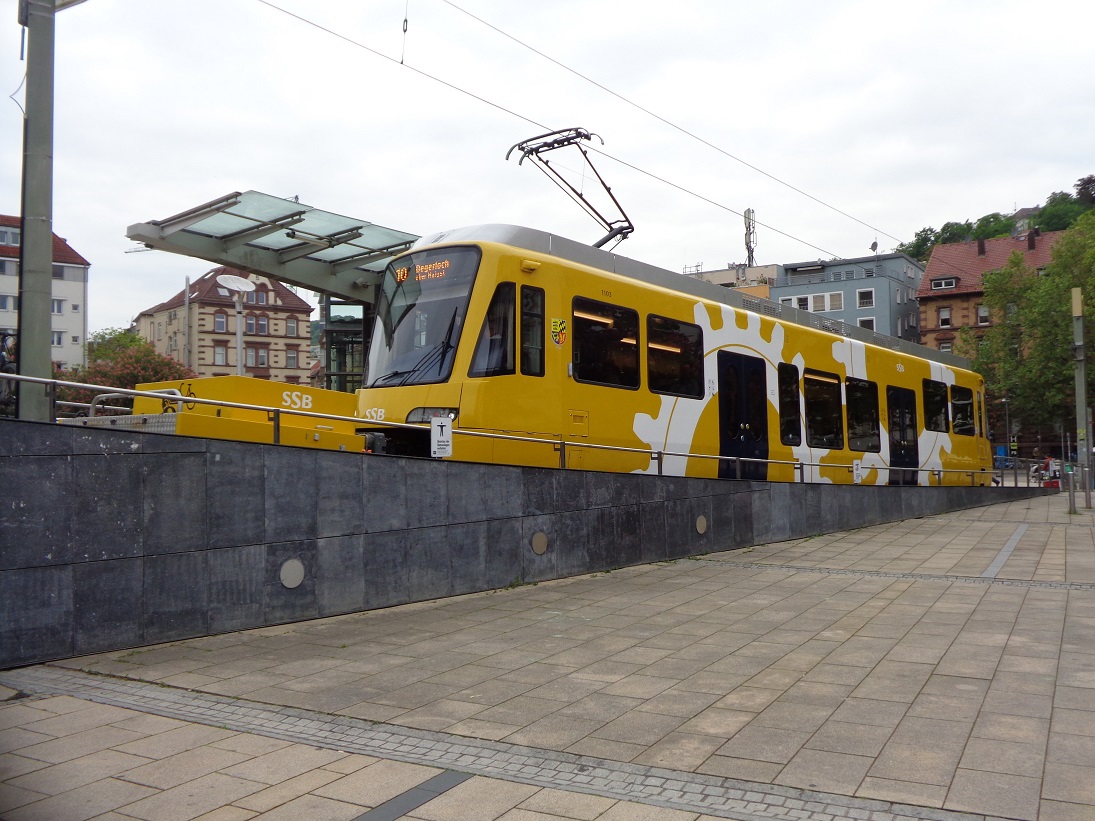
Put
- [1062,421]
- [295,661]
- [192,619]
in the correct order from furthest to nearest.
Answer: [1062,421]
[192,619]
[295,661]

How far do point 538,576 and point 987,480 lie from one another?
1852 centimetres

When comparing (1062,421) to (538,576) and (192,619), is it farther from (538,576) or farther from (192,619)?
(192,619)

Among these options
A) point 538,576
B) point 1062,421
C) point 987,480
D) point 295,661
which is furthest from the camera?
point 1062,421

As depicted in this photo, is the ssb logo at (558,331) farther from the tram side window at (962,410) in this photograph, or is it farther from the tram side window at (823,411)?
the tram side window at (962,410)

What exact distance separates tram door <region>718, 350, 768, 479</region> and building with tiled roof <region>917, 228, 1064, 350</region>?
6375 cm

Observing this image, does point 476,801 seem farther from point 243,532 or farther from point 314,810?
point 243,532

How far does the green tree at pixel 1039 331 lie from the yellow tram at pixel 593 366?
146ft

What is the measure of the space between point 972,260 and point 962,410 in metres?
59.7

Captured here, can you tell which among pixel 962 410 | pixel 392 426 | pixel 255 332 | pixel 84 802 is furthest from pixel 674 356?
pixel 255 332

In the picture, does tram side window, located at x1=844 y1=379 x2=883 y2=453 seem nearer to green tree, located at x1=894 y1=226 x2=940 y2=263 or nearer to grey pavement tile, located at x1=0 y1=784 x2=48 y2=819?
grey pavement tile, located at x1=0 y1=784 x2=48 y2=819

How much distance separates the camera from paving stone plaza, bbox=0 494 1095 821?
4160mm

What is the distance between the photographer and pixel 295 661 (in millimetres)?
6895

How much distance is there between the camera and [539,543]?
11.0 metres

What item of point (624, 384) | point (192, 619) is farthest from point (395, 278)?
point (192, 619)
